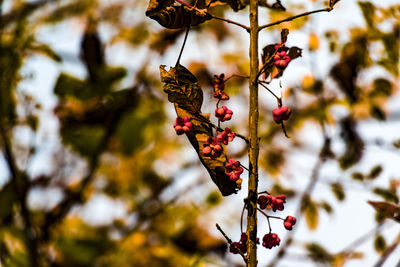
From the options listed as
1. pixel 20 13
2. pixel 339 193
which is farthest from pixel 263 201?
pixel 20 13

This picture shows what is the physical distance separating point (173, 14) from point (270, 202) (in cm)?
27

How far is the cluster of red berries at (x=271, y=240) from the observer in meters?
0.56

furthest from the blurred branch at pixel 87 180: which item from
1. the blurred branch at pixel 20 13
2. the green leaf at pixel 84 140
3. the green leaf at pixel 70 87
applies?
the blurred branch at pixel 20 13

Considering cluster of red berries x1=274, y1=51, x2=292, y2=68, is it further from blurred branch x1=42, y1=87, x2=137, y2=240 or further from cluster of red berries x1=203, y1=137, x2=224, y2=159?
blurred branch x1=42, y1=87, x2=137, y2=240

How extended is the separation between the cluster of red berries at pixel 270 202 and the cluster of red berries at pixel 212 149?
0.08 meters

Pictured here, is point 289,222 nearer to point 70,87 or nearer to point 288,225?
point 288,225

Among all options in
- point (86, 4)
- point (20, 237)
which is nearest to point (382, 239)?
point (20, 237)

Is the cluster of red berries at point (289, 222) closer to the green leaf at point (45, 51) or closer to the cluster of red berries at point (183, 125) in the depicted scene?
the cluster of red berries at point (183, 125)

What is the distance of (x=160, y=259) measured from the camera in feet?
7.03

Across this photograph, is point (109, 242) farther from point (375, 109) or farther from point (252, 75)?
point (252, 75)

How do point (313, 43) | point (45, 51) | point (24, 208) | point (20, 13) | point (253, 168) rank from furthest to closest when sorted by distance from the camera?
point (20, 13), point (313, 43), point (45, 51), point (24, 208), point (253, 168)

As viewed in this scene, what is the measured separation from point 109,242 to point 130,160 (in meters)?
0.55

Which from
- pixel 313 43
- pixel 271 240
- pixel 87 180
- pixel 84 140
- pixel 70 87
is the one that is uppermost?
pixel 313 43

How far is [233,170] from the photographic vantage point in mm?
542
